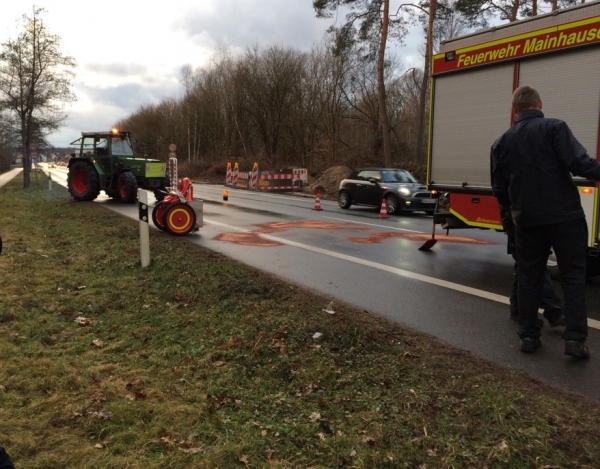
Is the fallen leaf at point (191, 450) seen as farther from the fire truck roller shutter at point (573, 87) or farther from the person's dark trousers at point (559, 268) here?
the fire truck roller shutter at point (573, 87)

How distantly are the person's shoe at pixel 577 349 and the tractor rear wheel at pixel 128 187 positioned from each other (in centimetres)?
1621

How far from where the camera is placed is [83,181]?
63.9 ft

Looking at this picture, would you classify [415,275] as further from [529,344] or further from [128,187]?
[128,187]

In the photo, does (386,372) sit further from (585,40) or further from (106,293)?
(585,40)

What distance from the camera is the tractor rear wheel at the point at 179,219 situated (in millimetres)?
11047

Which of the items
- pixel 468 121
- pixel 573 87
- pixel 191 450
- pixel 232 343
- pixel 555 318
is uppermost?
pixel 573 87

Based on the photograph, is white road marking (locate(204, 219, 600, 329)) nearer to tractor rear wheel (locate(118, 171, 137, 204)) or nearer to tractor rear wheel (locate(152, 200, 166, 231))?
tractor rear wheel (locate(152, 200, 166, 231))

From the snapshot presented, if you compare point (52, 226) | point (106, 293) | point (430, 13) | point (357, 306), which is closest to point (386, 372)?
point (357, 306)

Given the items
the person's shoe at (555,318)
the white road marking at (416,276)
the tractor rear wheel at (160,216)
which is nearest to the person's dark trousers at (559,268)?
the person's shoe at (555,318)

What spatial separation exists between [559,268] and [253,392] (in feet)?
8.73

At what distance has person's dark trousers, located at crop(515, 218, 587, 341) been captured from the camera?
4.09m

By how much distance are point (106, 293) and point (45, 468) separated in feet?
12.0

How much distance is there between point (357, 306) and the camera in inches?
225

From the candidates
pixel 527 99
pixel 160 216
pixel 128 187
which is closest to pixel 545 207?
pixel 527 99
